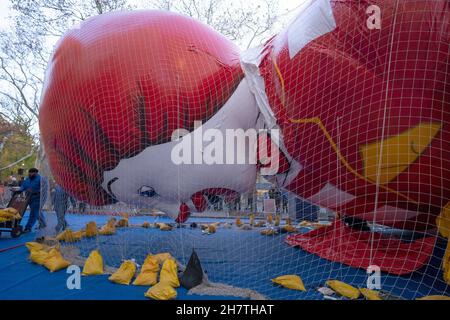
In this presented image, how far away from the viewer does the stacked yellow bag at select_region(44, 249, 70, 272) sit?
4.23 meters

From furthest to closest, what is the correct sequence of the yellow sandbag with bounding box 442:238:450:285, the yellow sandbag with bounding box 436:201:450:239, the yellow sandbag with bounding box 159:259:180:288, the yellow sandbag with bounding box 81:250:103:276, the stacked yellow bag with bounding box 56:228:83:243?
the stacked yellow bag with bounding box 56:228:83:243, the yellow sandbag with bounding box 81:250:103:276, the yellow sandbag with bounding box 159:259:180:288, the yellow sandbag with bounding box 442:238:450:285, the yellow sandbag with bounding box 436:201:450:239

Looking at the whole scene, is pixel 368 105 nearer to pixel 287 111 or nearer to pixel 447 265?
pixel 287 111

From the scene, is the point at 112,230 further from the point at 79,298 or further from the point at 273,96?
the point at 273,96

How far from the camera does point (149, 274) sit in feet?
12.2

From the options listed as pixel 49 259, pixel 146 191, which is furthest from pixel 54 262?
pixel 146 191

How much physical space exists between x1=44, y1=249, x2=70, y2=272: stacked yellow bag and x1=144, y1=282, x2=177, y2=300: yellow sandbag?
5.21 ft

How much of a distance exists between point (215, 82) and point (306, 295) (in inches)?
83.9

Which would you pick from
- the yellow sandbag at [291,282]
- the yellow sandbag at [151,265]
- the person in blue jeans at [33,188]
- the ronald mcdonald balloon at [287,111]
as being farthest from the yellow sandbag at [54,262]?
the person in blue jeans at [33,188]

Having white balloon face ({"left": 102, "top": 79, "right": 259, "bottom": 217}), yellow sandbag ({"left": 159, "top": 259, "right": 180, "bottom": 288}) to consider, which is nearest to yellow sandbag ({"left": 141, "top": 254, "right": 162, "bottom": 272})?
yellow sandbag ({"left": 159, "top": 259, "right": 180, "bottom": 288})

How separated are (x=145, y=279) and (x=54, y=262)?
4.51ft

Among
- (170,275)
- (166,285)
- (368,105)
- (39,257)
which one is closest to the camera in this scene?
(368,105)

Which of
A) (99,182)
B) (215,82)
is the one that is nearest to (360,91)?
(215,82)

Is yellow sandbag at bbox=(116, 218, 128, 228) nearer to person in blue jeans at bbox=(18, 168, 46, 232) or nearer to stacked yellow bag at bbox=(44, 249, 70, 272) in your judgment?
person in blue jeans at bbox=(18, 168, 46, 232)

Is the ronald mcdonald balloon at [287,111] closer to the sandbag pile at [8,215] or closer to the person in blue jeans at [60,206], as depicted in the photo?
the person in blue jeans at [60,206]
